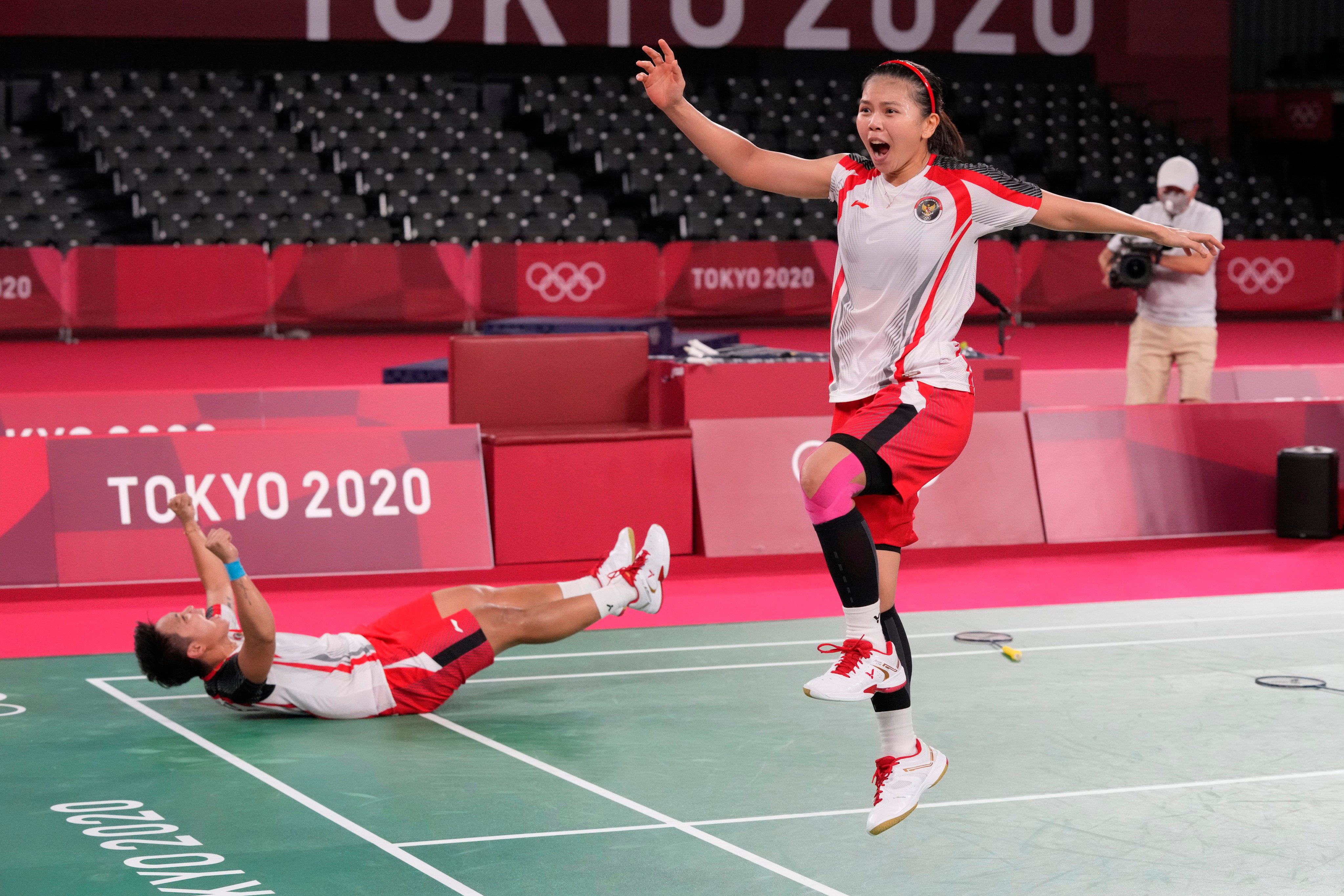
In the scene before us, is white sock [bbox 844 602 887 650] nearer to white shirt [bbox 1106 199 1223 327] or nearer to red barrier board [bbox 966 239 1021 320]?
white shirt [bbox 1106 199 1223 327]

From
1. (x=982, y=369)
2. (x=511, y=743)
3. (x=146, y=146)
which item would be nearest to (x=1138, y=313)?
(x=982, y=369)

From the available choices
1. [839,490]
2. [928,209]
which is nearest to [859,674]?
[839,490]

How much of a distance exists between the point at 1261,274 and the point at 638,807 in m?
21.5

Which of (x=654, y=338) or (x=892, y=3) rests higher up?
(x=892, y=3)

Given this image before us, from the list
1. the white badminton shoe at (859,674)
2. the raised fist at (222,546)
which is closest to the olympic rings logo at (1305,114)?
the raised fist at (222,546)

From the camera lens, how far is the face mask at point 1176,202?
37.4 feet

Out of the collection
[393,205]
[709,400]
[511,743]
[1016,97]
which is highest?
[1016,97]

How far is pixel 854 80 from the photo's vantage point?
27953 millimetres

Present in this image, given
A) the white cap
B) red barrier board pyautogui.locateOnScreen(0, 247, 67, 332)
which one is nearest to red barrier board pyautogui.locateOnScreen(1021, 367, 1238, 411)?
the white cap

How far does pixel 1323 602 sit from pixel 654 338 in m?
5.64

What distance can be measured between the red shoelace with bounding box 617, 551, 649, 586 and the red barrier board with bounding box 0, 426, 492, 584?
8.93 ft

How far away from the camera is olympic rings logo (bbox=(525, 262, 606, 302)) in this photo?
22.3m

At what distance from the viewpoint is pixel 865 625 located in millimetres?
5051

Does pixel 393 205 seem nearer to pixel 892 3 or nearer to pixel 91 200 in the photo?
pixel 91 200
